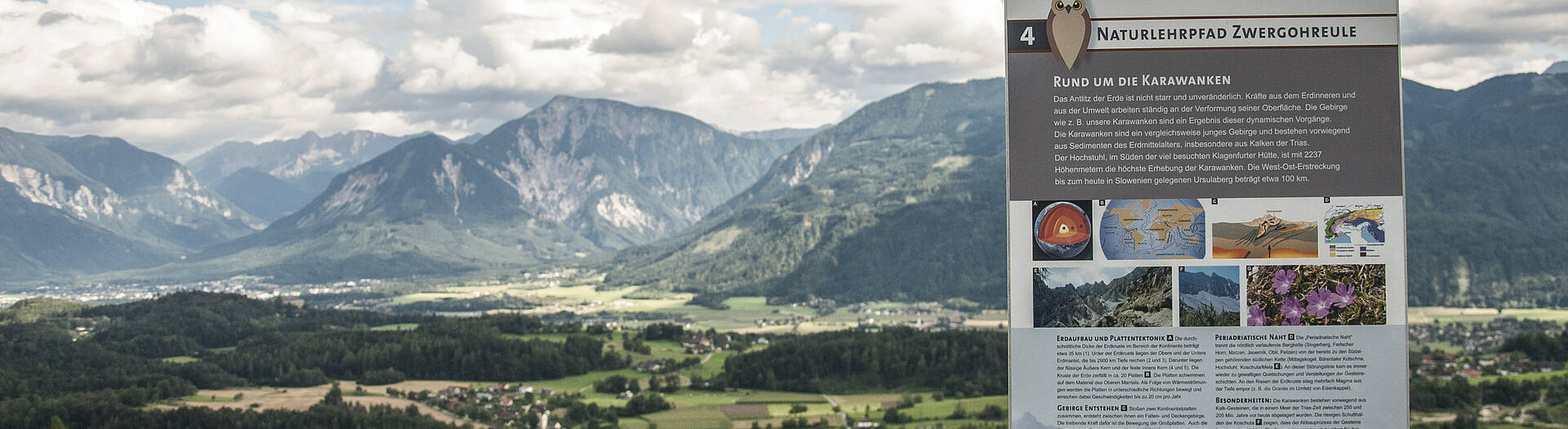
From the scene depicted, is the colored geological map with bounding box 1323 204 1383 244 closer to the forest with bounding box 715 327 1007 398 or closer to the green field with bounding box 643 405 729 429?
the green field with bounding box 643 405 729 429

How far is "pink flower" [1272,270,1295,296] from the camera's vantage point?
666cm

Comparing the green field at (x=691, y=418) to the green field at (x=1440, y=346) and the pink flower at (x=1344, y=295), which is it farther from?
the green field at (x=1440, y=346)

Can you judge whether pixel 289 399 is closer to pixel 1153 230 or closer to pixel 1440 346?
pixel 1153 230

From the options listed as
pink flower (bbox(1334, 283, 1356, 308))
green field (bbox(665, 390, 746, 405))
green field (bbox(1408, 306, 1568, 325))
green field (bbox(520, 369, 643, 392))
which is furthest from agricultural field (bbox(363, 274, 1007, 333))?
pink flower (bbox(1334, 283, 1356, 308))

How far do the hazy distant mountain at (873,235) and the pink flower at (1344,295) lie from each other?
4340 inches

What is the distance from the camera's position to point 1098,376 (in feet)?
21.7

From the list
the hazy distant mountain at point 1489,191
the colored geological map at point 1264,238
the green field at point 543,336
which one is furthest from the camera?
the hazy distant mountain at point 1489,191

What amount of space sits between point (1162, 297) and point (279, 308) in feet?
326

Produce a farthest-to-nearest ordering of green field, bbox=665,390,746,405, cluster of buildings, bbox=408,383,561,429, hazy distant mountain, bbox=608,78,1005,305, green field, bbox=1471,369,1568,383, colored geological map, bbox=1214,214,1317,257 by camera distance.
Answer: hazy distant mountain, bbox=608,78,1005,305, green field, bbox=665,390,746,405, cluster of buildings, bbox=408,383,561,429, green field, bbox=1471,369,1568,383, colored geological map, bbox=1214,214,1317,257

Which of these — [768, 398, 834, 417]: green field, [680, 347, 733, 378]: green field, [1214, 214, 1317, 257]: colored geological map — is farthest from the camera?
[680, 347, 733, 378]: green field

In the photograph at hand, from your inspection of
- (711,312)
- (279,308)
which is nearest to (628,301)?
(711,312)

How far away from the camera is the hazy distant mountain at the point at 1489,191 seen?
95875mm

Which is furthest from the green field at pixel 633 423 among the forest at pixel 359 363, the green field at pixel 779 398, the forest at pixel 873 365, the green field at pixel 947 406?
the green field at pixel 947 406

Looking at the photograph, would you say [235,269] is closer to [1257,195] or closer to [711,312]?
[711,312]
